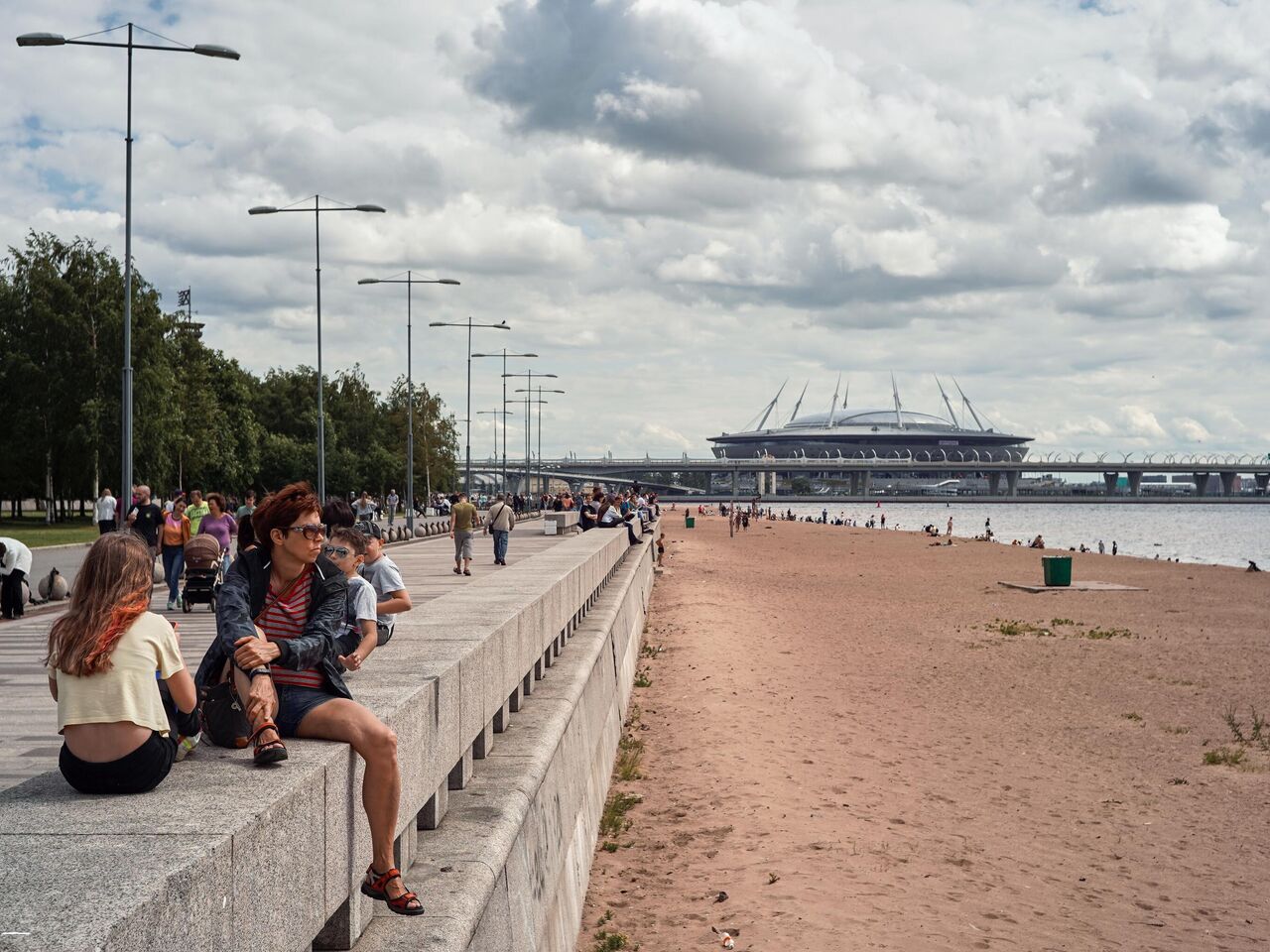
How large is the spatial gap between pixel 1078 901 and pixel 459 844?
19.7ft

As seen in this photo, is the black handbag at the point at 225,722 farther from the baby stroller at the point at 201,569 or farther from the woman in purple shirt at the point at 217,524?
the woman in purple shirt at the point at 217,524

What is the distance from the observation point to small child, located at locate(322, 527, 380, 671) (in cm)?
595

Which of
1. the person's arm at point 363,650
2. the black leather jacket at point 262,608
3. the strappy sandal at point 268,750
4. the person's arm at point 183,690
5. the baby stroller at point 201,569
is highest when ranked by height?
the black leather jacket at point 262,608

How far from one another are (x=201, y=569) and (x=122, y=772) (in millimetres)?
16532

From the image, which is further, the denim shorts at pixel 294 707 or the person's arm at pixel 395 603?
the person's arm at pixel 395 603

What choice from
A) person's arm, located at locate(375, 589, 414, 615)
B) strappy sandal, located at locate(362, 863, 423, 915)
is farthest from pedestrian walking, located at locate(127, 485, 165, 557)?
strappy sandal, located at locate(362, 863, 423, 915)

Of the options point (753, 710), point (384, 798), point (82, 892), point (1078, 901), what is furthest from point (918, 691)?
point (82, 892)

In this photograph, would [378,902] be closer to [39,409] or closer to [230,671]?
[230,671]

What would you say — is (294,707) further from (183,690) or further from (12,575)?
(12,575)

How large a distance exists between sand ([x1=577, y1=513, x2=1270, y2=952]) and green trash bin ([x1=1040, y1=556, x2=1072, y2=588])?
12379 mm

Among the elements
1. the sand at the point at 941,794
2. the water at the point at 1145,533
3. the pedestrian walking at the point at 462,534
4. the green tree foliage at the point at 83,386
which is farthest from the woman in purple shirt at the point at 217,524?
the water at the point at 1145,533

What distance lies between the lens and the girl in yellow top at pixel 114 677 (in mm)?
4020

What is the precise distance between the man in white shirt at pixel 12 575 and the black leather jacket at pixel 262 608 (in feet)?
53.7

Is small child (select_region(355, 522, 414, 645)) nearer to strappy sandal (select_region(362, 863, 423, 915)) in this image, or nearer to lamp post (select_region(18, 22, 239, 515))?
A: strappy sandal (select_region(362, 863, 423, 915))
